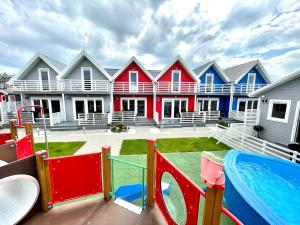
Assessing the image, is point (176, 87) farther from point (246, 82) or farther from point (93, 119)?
point (93, 119)

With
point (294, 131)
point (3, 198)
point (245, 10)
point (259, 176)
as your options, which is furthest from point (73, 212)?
point (245, 10)

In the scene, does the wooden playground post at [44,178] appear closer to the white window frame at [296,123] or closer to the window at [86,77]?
the white window frame at [296,123]

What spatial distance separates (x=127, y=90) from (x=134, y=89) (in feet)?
2.68

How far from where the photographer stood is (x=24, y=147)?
13.9 feet

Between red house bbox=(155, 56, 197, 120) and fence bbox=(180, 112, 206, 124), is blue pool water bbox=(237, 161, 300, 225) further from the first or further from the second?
red house bbox=(155, 56, 197, 120)

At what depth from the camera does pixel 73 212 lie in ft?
10.5

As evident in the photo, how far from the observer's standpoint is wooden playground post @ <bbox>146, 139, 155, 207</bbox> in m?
3.16

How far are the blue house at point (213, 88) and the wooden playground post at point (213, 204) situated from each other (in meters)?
16.4

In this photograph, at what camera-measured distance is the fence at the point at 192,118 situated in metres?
14.8

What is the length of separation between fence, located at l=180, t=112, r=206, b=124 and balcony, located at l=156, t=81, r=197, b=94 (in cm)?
260

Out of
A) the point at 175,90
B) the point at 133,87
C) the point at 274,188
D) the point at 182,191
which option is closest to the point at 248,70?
the point at 175,90

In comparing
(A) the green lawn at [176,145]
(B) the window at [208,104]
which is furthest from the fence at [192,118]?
(A) the green lawn at [176,145]

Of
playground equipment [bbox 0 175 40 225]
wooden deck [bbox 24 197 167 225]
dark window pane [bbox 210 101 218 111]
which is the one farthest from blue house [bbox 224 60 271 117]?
playground equipment [bbox 0 175 40 225]

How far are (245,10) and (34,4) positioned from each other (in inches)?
452
